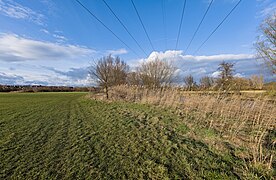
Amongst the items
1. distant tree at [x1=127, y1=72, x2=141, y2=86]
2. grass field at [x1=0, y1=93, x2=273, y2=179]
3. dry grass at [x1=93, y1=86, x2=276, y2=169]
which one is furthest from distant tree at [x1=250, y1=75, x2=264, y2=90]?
distant tree at [x1=127, y1=72, x2=141, y2=86]

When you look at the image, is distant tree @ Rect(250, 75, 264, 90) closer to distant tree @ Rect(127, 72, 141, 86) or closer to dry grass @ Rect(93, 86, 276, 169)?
dry grass @ Rect(93, 86, 276, 169)

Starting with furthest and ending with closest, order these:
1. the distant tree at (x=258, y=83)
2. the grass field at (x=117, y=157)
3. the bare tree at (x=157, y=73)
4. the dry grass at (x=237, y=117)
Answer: the bare tree at (x=157, y=73)
the distant tree at (x=258, y=83)
the dry grass at (x=237, y=117)
the grass field at (x=117, y=157)

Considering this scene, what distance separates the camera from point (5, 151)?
3916 millimetres

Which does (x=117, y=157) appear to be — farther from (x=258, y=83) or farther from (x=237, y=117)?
(x=258, y=83)

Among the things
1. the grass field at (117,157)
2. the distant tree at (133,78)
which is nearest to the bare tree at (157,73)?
the distant tree at (133,78)

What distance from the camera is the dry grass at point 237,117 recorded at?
3.69 metres

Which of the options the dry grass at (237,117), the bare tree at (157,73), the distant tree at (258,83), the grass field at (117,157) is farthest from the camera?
the bare tree at (157,73)

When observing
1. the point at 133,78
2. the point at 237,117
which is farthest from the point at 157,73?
the point at 237,117

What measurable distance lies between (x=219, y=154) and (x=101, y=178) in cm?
280

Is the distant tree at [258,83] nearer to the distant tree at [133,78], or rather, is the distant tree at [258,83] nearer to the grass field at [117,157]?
the grass field at [117,157]

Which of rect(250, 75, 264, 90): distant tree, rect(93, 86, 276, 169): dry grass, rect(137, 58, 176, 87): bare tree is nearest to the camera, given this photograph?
rect(93, 86, 276, 169): dry grass

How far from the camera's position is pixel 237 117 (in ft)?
21.4

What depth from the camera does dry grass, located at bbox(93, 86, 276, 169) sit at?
12.1ft

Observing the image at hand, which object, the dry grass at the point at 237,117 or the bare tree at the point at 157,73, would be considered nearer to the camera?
the dry grass at the point at 237,117
